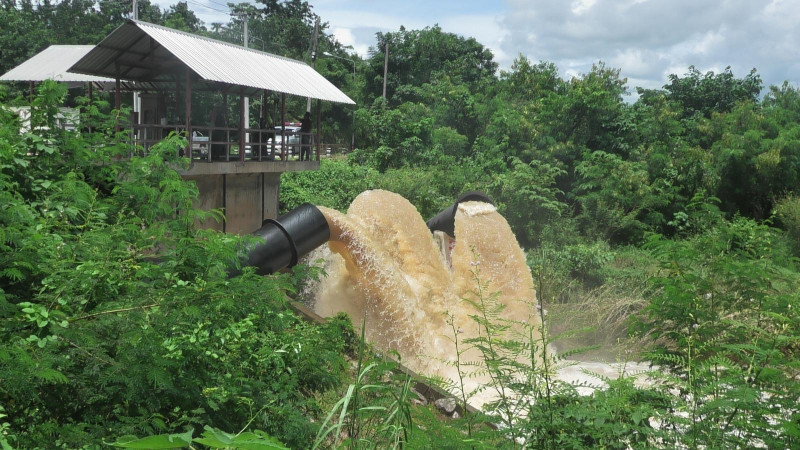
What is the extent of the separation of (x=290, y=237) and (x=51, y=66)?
566 inches

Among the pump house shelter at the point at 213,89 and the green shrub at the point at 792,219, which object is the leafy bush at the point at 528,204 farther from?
the pump house shelter at the point at 213,89

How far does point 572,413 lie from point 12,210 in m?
3.50

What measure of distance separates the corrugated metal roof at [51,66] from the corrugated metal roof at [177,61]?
5739mm

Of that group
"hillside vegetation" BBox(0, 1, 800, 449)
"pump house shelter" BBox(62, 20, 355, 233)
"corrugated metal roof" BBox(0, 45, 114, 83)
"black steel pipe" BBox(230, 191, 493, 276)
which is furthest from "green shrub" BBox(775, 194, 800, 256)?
"corrugated metal roof" BBox(0, 45, 114, 83)

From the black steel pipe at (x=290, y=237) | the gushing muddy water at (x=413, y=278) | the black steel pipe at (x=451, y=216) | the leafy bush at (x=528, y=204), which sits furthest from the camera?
the leafy bush at (x=528, y=204)

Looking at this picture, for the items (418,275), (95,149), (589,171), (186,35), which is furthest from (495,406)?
(589,171)

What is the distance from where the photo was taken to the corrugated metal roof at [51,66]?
811 inches

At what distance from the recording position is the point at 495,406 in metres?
3.16

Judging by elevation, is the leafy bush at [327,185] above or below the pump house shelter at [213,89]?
below

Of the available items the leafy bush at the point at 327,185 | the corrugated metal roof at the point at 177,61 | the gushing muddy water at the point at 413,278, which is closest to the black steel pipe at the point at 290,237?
the gushing muddy water at the point at 413,278

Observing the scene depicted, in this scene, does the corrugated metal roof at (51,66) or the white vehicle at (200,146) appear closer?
the white vehicle at (200,146)

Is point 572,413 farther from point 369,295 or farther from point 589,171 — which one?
point 589,171

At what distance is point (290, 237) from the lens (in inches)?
445

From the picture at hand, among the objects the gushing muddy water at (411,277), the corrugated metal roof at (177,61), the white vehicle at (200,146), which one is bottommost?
the gushing muddy water at (411,277)
